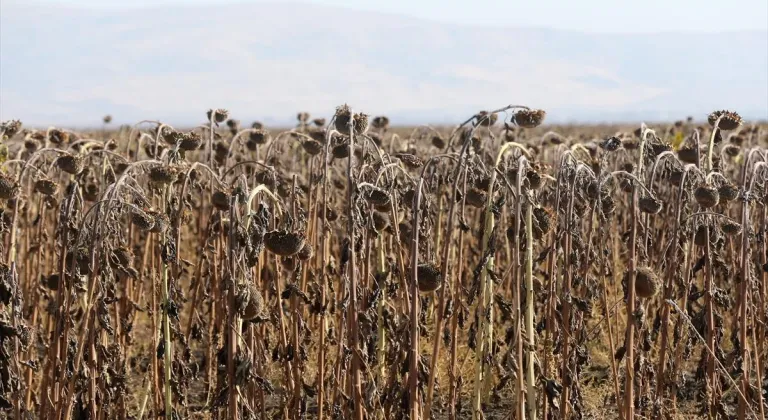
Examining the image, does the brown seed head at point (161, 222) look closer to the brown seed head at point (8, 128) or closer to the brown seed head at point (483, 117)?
the brown seed head at point (483, 117)

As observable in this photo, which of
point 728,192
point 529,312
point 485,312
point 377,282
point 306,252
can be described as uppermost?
point 728,192

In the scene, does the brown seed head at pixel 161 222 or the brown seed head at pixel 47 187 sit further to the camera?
the brown seed head at pixel 47 187

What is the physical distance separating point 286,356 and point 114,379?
775mm

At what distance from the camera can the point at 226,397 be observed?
3.37m

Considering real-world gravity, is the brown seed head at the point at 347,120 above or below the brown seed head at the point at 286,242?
above

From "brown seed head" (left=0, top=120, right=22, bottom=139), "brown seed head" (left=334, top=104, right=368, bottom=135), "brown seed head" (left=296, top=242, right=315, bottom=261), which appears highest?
"brown seed head" (left=334, top=104, right=368, bottom=135)

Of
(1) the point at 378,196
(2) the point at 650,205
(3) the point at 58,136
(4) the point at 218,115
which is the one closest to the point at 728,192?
(2) the point at 650,205

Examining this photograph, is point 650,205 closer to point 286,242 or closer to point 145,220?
point 286,242

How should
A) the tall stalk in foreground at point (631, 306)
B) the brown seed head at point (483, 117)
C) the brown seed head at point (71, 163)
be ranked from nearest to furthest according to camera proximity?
the brown seed head at point (483, 117)
the tall stalk in foreground at point (631, 306)
the brown seed head at point (71, 163)

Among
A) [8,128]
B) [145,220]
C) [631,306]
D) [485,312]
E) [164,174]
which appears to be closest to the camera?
[145,220]

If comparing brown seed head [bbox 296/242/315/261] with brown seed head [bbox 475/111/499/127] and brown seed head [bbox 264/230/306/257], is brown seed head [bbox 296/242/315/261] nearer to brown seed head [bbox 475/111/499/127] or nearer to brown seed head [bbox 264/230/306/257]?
brown seed head [bbox 264/230/306/257]

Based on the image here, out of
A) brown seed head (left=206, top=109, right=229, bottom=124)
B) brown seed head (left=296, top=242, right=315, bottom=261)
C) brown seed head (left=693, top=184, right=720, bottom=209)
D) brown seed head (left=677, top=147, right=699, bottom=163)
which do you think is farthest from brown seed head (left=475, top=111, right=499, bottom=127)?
brown seed head (left=206, top=109, right=229, bottom=124)

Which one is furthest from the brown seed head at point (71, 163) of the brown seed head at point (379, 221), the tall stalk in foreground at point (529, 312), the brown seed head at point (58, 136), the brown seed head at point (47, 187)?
the tall stalk in foreground at point (529, 312)

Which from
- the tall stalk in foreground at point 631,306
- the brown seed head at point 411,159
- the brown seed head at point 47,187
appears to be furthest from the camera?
the brown seed head at point 47,187
